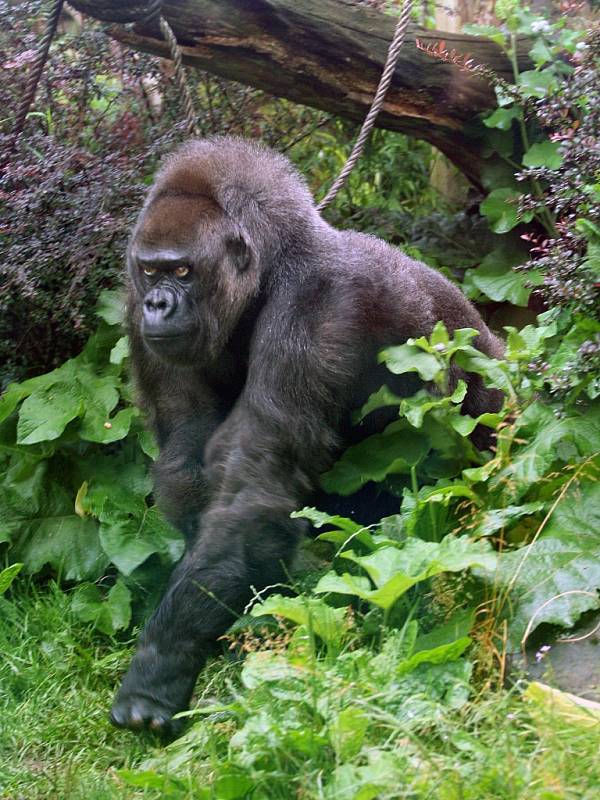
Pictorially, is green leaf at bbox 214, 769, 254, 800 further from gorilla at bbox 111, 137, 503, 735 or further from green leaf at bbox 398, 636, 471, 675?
gorilla at bbox 111, 137, 503, 735

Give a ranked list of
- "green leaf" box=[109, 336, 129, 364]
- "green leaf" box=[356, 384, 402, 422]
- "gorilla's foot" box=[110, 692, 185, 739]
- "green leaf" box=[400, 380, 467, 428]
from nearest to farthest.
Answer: "gorilla's foot" box=[110, 692, 185, 739] < "green leaf" box=[400, 380, 467, 428] < "green leaf" box=[356, 384, 402, 422] < "green leaf" box=[109, 336, 129, 364]

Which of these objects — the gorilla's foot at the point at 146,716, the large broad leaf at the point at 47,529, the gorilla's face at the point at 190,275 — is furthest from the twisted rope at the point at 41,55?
the gorilla's foot at the point at 146,716

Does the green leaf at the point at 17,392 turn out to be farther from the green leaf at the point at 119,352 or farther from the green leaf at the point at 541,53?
the green leaf at the point at 541,53

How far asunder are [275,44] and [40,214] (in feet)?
4.78

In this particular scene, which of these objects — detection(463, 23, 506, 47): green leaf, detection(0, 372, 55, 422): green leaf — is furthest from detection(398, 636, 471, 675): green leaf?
detection(463, 23, 506, 47): green leaf

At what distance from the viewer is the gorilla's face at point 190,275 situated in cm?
381

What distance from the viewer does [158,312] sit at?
12.5 ft

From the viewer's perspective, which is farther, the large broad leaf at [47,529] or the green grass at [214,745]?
the large broad leaf at [47,529]

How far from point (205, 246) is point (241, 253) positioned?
16 cm

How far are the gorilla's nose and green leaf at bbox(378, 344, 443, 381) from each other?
81cm

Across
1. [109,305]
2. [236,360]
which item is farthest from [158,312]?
[109,305]

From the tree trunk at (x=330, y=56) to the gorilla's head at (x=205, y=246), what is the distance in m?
1.23

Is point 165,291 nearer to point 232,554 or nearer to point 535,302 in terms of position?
point 232,554

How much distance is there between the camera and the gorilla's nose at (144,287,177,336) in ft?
12.4
